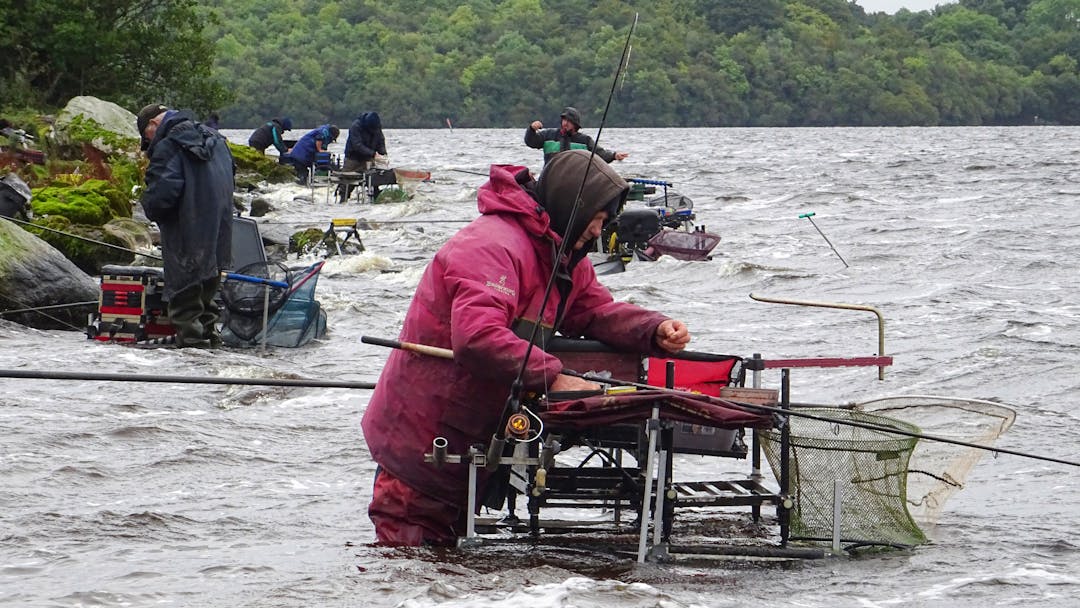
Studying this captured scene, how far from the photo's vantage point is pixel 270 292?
13.4 m

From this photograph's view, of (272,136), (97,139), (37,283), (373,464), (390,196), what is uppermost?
(272,136)

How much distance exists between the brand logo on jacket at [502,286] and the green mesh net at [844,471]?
4.98 feet

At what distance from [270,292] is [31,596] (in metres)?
7.32

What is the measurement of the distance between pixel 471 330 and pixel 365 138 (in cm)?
2446

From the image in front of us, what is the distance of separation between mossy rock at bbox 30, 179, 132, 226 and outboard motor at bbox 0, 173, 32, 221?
786 millimetres

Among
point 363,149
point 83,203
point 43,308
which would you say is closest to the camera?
point 43,308

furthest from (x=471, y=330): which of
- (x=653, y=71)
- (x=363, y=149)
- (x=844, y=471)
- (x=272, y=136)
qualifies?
(x=653, y=71)

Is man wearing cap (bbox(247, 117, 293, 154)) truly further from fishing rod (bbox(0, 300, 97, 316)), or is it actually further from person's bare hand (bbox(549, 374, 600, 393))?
person's bare hand (bbox(549, 374, 600, 393))

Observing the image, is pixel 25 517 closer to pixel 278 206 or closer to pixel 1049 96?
pixel 278 206

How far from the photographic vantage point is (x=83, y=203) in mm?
18188

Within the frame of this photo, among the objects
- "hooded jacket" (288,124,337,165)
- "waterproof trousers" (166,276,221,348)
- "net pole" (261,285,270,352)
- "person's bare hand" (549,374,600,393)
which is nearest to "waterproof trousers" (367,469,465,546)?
"person's bare hand" (549,374,600,393)

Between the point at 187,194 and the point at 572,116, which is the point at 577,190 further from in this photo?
the point at 572,116

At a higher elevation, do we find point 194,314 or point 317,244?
point 317,244

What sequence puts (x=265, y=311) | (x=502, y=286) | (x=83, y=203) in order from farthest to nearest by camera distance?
(x=83, y=203), (x=265, y=311), (x=502, y=286)
